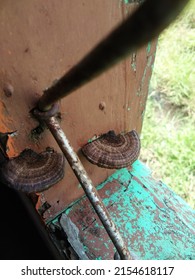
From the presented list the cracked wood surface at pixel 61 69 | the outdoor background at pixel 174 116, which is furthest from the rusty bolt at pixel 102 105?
the outdoor background at pixel 174 116

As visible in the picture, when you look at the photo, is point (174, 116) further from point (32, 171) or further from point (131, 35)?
point (131, 35)

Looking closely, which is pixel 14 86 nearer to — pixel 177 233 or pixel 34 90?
pixel 34 90

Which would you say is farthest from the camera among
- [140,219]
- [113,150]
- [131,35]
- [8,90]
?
[140,219]

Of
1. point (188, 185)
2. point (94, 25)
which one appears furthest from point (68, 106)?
point (188, 185)

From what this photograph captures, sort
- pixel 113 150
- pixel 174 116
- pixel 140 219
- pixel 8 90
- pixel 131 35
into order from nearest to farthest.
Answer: pixel 131 35, pixel 8 90, pixel 113 150, pixel 140 219, pixel 174 116

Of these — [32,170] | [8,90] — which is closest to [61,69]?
[8,90]

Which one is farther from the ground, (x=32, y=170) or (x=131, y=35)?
(x=131, y=35)

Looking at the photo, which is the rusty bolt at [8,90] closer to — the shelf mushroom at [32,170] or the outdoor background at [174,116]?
the shelf mushroom at [32,170]
